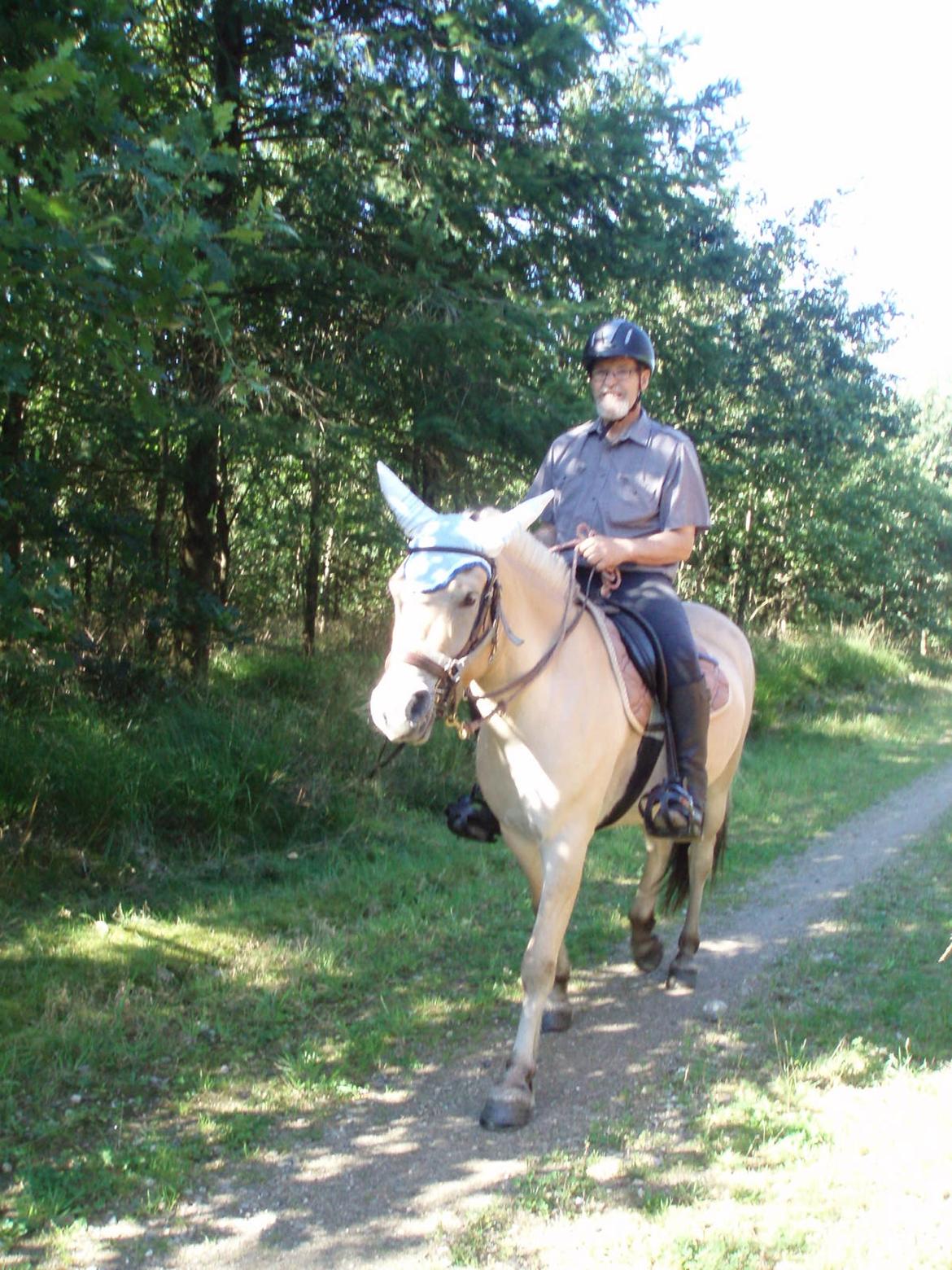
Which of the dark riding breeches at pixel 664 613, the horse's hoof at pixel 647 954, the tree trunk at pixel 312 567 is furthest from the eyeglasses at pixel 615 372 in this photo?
the tree trunk at pixel 312 567

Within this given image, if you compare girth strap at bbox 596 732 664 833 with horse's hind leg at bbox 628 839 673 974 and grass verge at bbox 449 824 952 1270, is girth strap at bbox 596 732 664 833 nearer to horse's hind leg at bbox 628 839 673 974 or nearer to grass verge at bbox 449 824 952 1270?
horse's hind leg at bbox 628 839 673 974

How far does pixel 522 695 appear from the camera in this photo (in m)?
4.22

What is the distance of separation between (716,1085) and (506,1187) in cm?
116

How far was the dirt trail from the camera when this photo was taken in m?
3.17

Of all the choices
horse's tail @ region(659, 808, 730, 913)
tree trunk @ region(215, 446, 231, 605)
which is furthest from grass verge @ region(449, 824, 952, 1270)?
tree trunk @ region(215, 446, 231, 605)

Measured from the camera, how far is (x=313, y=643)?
1016 centimetres

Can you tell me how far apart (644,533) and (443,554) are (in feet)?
5.25

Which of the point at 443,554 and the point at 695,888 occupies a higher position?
A: the point at 443,554

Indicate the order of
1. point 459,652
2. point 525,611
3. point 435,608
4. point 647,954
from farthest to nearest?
point 647,954 → point 525,611 → point 459,652 → point 435,608

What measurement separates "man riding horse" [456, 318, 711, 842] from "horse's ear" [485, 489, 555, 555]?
2.30 ft

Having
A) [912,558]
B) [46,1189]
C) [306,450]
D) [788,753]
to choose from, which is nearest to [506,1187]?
[46,1189]

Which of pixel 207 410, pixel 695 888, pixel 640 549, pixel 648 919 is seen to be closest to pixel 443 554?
pixel 640 549

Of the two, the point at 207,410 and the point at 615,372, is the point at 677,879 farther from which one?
the point at 207,410

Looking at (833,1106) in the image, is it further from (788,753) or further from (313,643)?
(788,753)
